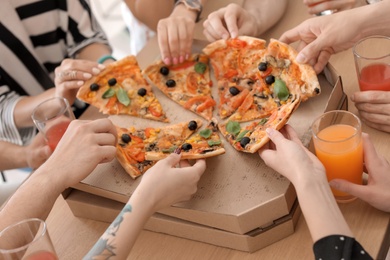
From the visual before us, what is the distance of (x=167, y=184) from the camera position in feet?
4.03

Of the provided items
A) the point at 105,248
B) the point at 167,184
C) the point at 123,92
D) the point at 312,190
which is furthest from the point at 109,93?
the point at 312,190

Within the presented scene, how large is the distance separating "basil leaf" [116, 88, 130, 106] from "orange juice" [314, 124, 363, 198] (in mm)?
595

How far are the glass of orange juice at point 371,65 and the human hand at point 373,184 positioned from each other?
0.82ft

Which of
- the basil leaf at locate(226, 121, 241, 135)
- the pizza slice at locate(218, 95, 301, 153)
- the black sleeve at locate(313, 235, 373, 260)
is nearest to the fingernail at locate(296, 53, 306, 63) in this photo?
the pizza slice at locate(218, 95, 301, 153)

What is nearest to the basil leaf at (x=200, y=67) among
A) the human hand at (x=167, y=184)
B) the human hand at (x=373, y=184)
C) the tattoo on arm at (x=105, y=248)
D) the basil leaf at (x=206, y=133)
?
the basil leaf at (x=206, y=133)

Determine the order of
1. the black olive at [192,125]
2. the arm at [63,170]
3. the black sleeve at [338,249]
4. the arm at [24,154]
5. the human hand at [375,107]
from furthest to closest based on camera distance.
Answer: the arm at [24,154]
the black olive at [192,125]
the human hand at [375,107]
the arm at [63,170]
the black sleeve at [338,249]

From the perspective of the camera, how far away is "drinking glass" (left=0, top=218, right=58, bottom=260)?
3.78 ft

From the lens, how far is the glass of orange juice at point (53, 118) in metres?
1.59

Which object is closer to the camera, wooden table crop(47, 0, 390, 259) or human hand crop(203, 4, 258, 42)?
wooden table crop(47, 0, 390, 259)

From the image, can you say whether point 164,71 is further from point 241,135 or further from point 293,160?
point 293,160

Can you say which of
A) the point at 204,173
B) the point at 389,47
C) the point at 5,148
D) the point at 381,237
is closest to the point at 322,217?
the point at 381,237

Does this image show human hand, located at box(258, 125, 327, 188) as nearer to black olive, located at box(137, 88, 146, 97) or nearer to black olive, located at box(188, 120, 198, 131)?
black olive, located at box(188, 120, 198, 131)

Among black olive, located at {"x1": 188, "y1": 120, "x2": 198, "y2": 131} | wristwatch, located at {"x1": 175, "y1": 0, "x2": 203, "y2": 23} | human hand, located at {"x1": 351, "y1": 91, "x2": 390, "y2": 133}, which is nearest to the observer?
human hand, located at {"x1": 351, "y1": 91, "x2": 390, "y2": 133}

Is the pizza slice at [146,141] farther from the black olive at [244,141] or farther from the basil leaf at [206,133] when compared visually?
the black olive at [244,141]
